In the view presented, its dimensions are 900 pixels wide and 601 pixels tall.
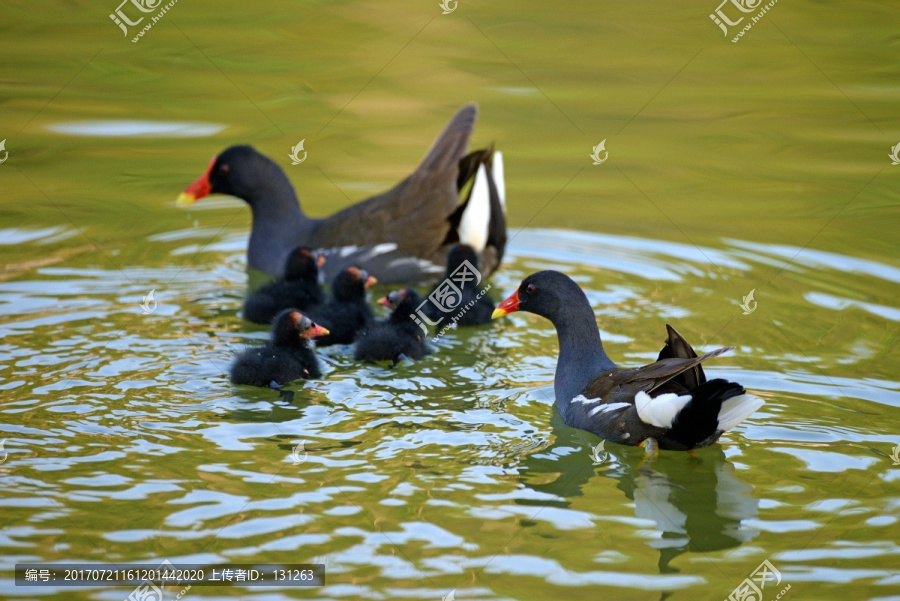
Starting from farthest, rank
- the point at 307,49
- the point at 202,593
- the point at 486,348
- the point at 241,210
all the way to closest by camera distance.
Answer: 1. the point at 307,49
2. the point at 241,210
3. the point at 486,348
4. the point at 202,593

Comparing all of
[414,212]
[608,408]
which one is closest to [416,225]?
[414,212]

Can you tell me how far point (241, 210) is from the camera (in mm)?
11609

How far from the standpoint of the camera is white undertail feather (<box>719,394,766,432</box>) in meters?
5.52

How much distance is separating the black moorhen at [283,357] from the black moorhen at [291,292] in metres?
0.84

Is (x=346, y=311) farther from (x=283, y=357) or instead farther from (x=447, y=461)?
(x=447, y=461)

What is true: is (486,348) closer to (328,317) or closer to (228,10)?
(328,317)

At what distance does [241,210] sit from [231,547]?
283 inches

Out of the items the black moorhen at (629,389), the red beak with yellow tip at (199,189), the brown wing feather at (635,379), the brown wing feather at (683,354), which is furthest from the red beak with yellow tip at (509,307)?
the red beak with yellow tip at (199,189)

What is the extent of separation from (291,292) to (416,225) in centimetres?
159

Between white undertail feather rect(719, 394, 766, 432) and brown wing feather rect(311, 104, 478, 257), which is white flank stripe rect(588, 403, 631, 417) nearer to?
white undertail feather rect(719, 394, 766, 432)

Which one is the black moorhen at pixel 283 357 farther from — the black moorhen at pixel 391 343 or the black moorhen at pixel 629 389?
the black moorhen at pixel 629 389

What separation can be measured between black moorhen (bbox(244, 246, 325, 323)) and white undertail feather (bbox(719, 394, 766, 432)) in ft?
12.2

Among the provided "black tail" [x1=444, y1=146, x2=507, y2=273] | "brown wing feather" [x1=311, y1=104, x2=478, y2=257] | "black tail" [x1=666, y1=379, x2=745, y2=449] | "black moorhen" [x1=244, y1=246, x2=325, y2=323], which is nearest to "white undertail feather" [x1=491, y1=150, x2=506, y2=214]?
"black tail" [x1=444, y1=146, x2=507, y2=273]

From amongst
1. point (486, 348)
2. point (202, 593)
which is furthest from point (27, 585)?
point (486, 348)
